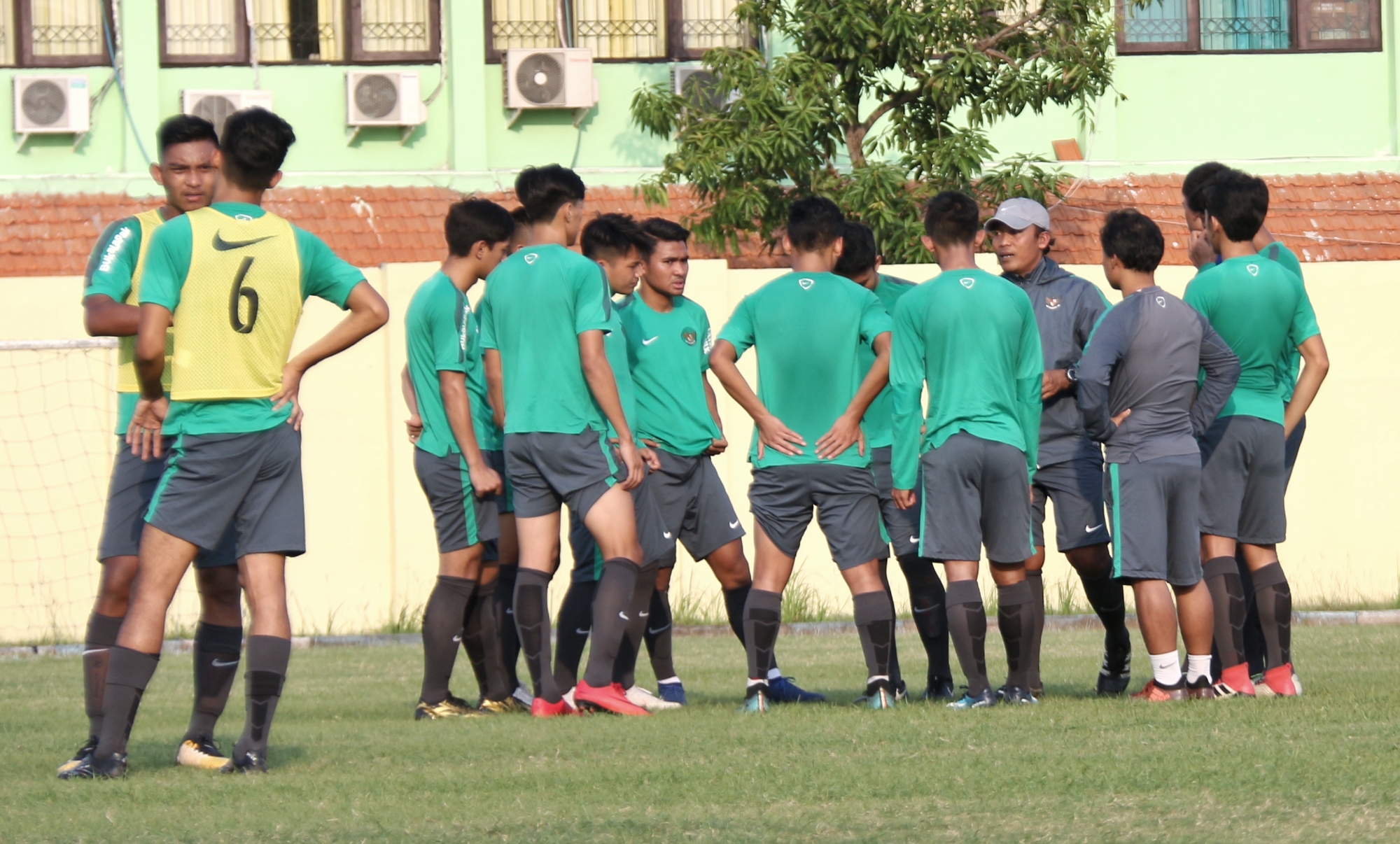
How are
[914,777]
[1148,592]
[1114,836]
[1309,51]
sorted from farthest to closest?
A: [1309,51] < [1148,592] < [914,777] < [1114,836]

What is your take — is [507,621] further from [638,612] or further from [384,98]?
[384,98]

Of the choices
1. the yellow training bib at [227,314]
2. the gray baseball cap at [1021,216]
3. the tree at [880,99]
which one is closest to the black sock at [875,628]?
the gray baseball cap at [1021,216]

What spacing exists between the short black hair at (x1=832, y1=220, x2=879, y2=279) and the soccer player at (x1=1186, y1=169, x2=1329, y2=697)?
1.46 m

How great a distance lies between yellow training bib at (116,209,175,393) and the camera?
6.40 meters

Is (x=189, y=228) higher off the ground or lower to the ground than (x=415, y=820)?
higher

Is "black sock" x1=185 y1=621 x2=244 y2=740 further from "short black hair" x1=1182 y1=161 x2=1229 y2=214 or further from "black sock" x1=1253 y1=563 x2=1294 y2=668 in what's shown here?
"short black hair" x1=1182 y1=161 x2=1229 y2=214

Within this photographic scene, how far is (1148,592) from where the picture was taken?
7.76 m

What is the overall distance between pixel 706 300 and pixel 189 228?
7.51 meters

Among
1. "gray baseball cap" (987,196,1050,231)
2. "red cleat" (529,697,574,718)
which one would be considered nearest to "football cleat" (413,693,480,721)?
"red cleat" (529,697,574,718)

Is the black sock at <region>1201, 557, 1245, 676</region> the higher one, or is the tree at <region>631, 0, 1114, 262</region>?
the tree at <region>631, 0, 1114, 262</region>

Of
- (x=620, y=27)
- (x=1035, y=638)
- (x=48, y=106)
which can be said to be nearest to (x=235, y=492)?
(x=1035, y=638)

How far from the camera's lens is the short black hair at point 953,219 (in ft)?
25.9

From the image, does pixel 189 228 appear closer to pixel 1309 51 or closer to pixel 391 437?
pixel 391 437

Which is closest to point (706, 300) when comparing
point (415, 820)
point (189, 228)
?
point (189, 228)
